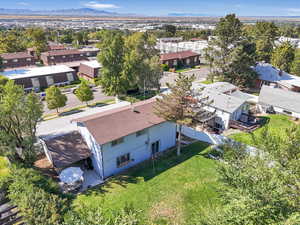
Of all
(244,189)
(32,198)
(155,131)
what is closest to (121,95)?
(155,131)

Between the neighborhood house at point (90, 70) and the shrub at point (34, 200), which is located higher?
the neighborhood house at point (90, 70)

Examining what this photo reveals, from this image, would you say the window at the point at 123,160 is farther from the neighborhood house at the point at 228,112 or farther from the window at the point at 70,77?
the window at the point at 70,77

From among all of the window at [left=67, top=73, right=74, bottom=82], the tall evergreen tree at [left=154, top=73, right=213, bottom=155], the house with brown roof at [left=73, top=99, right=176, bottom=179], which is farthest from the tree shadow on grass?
the window at [left=67, top=73, right=74, bottom=82]

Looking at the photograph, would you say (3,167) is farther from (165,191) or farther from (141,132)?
(165,191)

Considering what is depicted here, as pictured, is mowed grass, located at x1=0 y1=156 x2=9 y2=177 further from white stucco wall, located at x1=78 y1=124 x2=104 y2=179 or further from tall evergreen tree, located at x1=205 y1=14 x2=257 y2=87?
tall evergreen tree, located at x1=205 y1=14 x2=257 y2=87

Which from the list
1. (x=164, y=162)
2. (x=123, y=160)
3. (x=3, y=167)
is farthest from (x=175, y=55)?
(x=3, y=167)

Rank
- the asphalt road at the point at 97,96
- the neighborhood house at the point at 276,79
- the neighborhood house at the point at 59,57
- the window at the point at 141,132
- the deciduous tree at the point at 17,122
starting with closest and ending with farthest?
the deciduous tree at the point at 17,122, the window at the point at 141,132, the asphalt road at the point at 97,96, the neighborhood house at the point at 276,79, the neighborhood house at the point at 59,57

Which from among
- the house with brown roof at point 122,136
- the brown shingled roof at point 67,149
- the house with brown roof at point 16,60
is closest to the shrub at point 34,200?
the brown shingled roof at point 67,149
